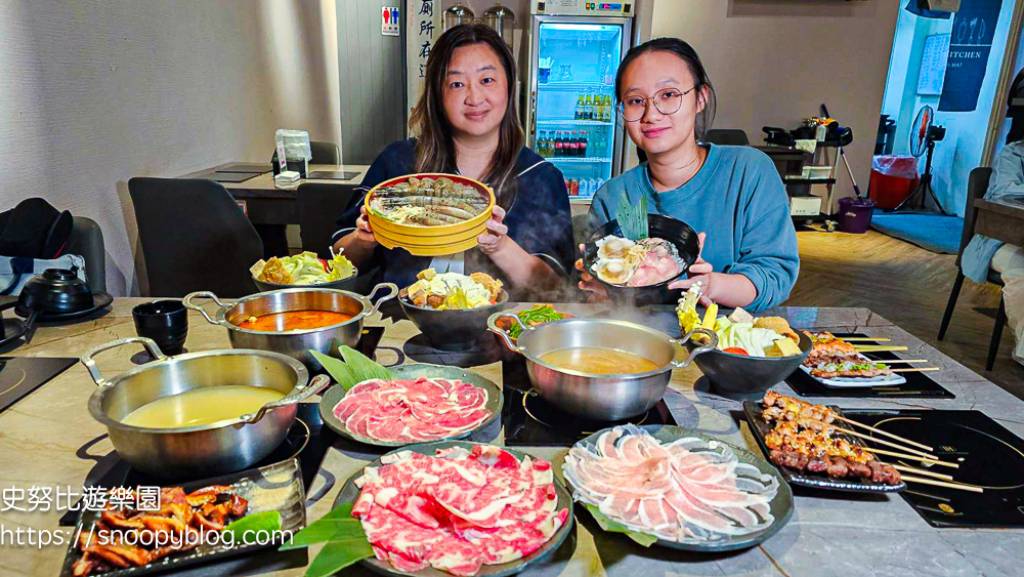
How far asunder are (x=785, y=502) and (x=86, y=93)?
10.5 feet

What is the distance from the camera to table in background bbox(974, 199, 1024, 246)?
3367 millimetres

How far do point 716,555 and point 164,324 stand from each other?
1328mm

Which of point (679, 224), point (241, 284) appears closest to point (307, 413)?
point (679, 224)

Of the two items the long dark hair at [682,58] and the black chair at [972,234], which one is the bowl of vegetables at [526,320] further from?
the black chair at [972,234]

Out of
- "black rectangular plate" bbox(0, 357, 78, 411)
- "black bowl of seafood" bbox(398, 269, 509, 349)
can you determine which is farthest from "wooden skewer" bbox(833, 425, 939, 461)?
"black rectangular plate" bbox(0, 357, 78, 411)

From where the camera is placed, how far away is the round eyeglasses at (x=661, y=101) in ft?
6.43

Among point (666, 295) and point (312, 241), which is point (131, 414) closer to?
point (666, 295)

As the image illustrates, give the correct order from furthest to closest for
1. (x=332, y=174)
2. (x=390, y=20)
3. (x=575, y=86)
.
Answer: (x=390, y=20) < (x=575, y=86) < (x=332, y=174)

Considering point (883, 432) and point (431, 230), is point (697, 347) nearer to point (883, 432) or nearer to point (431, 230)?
point (883, 432)

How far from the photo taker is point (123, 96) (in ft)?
9.93

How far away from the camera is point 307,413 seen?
126 cm

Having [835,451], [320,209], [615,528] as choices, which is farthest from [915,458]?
[320,209]

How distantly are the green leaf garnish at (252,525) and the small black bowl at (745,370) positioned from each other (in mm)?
906

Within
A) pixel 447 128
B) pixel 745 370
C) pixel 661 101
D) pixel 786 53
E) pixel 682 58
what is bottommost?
pixel 745 370
